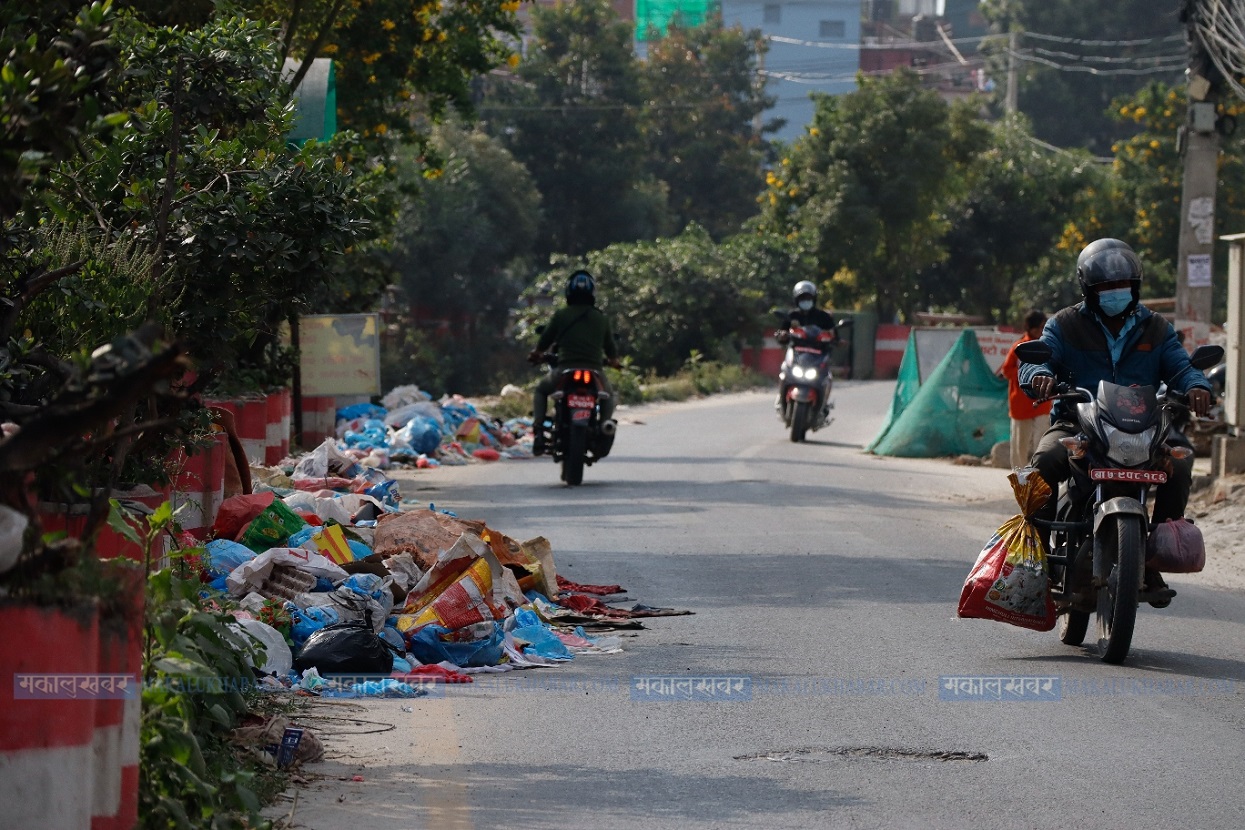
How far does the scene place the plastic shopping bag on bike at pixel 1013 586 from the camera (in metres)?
7.86

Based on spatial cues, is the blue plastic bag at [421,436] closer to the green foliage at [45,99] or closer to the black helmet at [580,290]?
the black helmet at [580,290]

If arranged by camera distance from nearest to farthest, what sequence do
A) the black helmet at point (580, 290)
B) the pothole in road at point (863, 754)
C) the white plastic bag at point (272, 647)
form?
the pothole in road at point (863, 754)
the white plastic bag at point (272, 647)
the black helmet at point (580, 290)

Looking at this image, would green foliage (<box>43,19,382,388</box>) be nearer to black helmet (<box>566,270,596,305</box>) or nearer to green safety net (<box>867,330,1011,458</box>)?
black helmet (<box>566,270,596,305</box>)

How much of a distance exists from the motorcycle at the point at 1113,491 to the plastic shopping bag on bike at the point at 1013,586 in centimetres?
12

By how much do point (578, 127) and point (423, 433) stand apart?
127ft

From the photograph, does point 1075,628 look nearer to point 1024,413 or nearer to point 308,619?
point 308,619

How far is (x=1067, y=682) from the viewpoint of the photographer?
7316 millimetres

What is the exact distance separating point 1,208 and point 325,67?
36.8 ft

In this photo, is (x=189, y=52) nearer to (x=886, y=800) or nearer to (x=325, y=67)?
(x=886, y=800)

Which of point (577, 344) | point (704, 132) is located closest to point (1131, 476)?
point (577, 344)

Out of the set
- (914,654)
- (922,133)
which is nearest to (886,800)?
(914,654)

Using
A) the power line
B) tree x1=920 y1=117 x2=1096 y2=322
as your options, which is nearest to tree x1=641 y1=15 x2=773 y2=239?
the power line

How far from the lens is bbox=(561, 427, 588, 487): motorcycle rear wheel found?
16.0m

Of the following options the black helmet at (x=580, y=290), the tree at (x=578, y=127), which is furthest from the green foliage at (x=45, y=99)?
the tree at (x=578, y=127)
